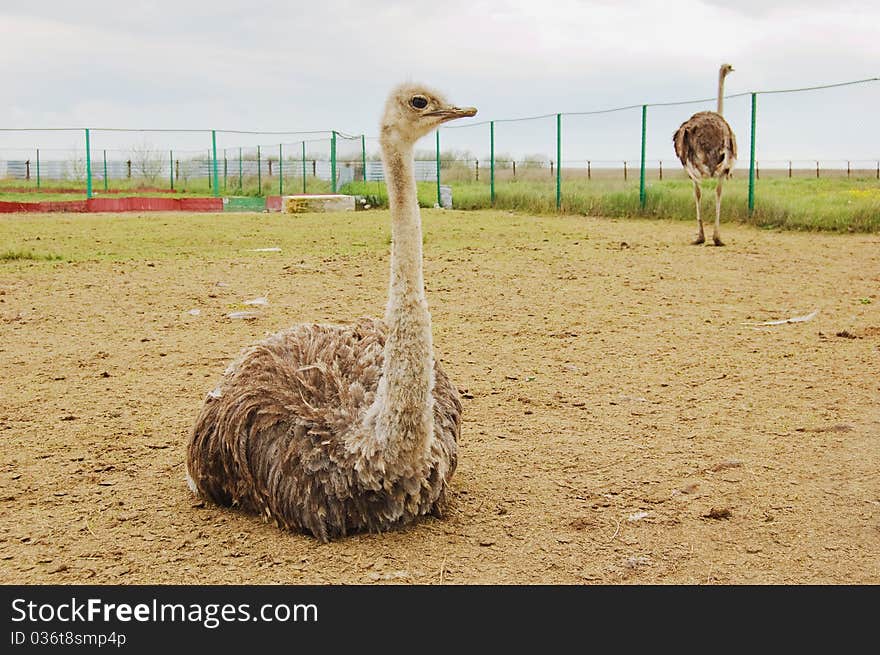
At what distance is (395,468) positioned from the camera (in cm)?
322

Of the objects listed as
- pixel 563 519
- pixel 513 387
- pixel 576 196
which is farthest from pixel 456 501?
pixel 576 196

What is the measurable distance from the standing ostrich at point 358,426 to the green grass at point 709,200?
40.7ft

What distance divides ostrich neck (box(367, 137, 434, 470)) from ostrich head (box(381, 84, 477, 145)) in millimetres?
182

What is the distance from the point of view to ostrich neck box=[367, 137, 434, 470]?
3188 mm

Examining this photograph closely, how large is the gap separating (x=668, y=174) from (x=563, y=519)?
27.8m

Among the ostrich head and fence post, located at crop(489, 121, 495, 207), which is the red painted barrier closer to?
fence post, located at crop(489, 121, 495, 207)

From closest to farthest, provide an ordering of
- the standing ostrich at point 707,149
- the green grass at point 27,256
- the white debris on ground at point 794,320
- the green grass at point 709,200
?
1. the white debris on ground at point 794,320
2. the green grass at point 27,256
3. the standing ostrich at point 707,149
4. the green grass at point 709,200

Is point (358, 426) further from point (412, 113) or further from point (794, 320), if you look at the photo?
point (794, 320)

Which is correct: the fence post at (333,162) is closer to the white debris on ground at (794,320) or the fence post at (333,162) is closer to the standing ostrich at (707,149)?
the standing ostrich at (707,149)

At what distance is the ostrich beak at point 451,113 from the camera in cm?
333

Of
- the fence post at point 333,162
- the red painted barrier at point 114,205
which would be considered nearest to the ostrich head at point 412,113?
the red painted barrier at point 114,205

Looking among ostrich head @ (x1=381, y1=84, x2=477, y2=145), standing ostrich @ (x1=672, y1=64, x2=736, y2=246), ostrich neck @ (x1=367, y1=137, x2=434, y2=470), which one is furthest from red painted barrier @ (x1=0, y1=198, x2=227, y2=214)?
ostrich neck @ (x1=367, y1=137, x2=434, y2=470)

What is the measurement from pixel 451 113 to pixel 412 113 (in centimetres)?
13

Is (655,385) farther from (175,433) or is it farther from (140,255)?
(140,255)
